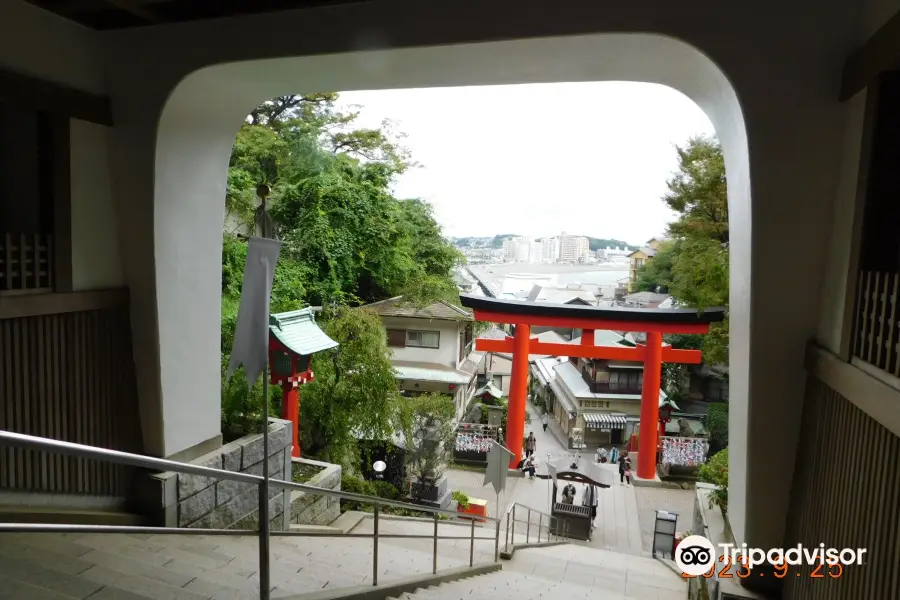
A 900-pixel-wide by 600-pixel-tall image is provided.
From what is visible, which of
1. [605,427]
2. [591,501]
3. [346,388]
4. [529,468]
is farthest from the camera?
[605,427]

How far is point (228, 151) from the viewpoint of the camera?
185 inches

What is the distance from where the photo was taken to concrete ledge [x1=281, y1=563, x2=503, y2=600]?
297cm

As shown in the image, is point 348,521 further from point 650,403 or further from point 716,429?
point 716,429

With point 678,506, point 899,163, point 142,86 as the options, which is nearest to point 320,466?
point 142,86

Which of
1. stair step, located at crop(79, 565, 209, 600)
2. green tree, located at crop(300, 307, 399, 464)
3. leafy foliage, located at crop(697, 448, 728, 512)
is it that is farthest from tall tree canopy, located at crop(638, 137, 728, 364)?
stair step, located at crop(79, 565, 209, 600)

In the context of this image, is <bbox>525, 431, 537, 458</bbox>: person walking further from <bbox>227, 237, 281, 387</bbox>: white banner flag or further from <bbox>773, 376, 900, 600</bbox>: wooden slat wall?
<bbox>227, 237, 281, 387</bbox>: white banner flag

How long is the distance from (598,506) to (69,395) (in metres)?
10.3

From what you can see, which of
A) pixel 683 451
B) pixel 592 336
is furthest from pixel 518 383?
pixel 683 451

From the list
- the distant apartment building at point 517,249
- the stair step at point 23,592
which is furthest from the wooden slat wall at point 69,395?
the distant apartment building at point 517,249

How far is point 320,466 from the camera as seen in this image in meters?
7.30

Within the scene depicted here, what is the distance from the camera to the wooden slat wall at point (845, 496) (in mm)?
2119

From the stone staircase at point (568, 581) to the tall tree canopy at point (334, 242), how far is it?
2.82 m

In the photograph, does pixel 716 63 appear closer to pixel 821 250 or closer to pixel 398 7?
pixel 821 250

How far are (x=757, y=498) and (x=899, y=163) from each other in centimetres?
188
